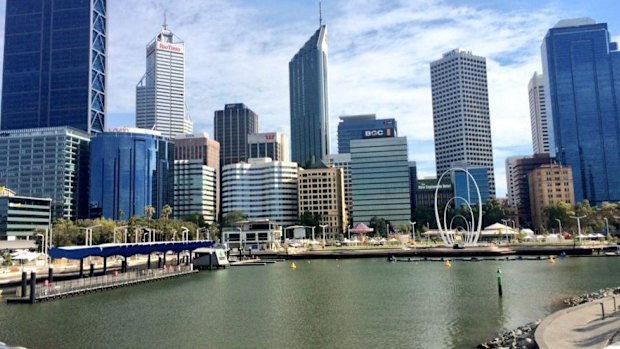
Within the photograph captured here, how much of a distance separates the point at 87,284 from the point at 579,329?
56.3 meters

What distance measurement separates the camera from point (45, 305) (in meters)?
55.7

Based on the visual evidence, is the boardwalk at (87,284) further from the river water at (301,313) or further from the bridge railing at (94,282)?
the river water at (301,313)

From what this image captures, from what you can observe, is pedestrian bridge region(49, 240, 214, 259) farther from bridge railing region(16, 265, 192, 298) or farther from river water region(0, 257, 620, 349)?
river water region(0, 257, 620, 349)

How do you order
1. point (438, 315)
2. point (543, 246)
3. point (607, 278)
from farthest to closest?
point (543, 246), point (607, 278), point (438, 315)

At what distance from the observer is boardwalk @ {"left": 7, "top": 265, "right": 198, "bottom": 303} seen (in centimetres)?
5875

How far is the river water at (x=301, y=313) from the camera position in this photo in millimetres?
37625

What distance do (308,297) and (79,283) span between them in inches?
1130

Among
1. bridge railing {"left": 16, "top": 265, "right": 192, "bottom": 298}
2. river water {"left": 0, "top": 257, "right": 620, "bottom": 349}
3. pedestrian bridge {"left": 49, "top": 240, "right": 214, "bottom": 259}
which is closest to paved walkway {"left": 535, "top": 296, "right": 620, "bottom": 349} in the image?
river water {"left": 0, "top": 257, "right": 620, "bottom": 349}

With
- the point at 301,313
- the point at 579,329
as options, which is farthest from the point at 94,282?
the point at 579,329

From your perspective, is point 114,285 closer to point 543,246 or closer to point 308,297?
point 308,297

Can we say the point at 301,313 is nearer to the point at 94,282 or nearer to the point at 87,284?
the point at 87,284

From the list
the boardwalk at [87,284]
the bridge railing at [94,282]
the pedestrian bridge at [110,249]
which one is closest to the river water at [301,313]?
the boardwalk at [87,284]

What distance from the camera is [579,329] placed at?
30.9 m

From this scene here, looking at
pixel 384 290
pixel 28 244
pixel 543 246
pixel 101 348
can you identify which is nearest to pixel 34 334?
pixel 101 348
